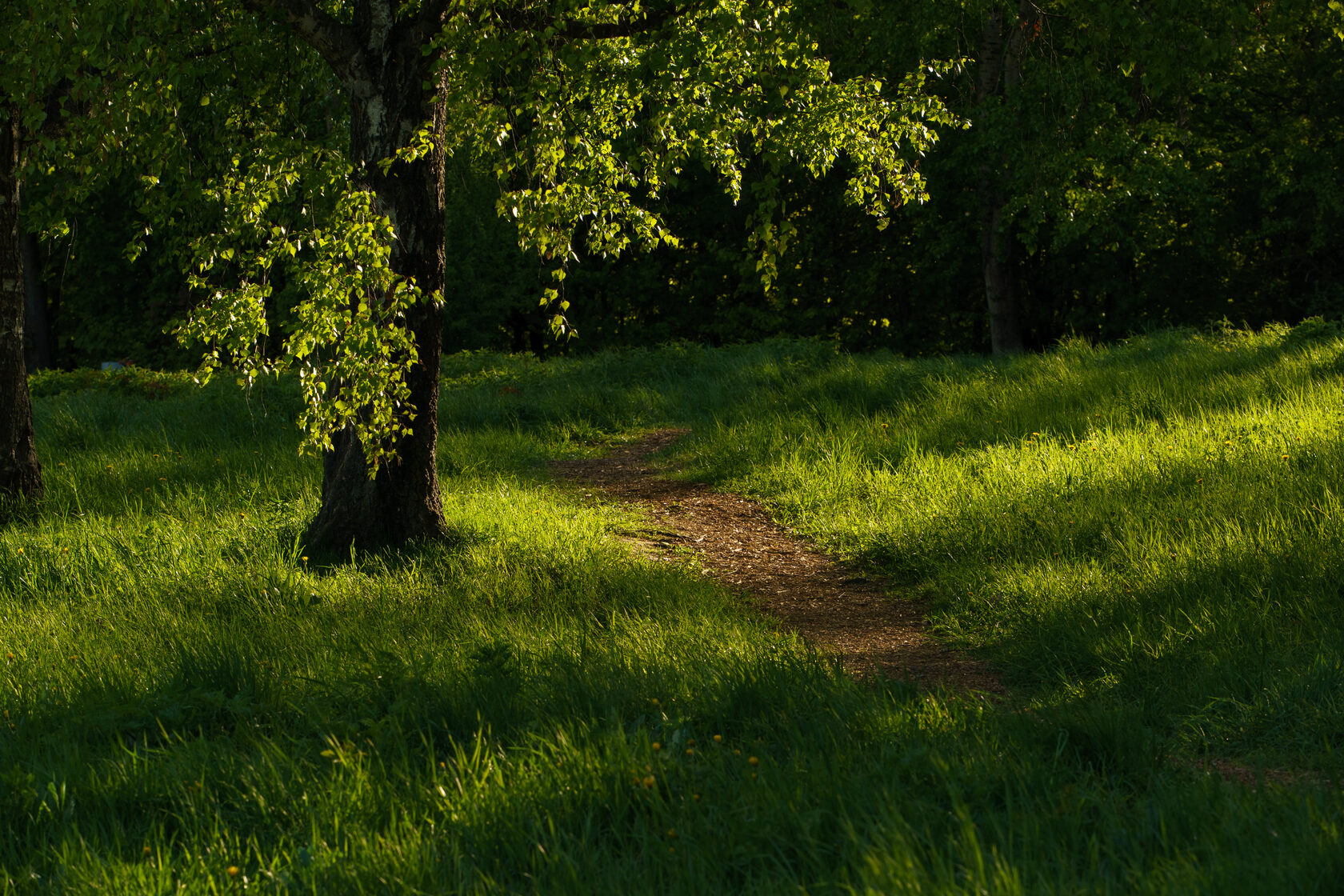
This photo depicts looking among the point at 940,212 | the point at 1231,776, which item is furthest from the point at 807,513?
the point at 940,212

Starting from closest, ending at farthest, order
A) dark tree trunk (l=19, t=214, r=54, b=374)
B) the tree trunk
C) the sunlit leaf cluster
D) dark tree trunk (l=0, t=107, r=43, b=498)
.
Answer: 1. the sunlit leaf cluster
2. the tree trunk
3. dark tree trunk (l=0, t=107, r=43, b=498)
4. dark tree trunk (l=19, t=214, r=54, b=374)

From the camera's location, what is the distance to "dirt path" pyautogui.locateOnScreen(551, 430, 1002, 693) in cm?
548

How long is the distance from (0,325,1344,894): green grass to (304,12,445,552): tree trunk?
280 mm

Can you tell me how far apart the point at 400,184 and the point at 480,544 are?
7.77 feet

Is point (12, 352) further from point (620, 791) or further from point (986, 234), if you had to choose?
point (986, 234)

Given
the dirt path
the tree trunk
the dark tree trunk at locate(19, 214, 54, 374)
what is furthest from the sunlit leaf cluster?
the dark tree trunk at locate(19, 214, 54, 374)

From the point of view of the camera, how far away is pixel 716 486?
9.88 metres

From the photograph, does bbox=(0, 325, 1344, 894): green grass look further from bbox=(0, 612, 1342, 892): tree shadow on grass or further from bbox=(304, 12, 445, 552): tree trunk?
bbox=(304, 12, 445, 552): tree trunk

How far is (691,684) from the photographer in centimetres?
438

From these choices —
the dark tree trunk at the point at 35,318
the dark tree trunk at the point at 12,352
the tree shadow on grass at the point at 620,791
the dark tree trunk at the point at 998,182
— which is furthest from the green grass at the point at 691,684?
the dark tree trunk at the point at 35,318

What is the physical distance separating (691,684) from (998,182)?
15.7m

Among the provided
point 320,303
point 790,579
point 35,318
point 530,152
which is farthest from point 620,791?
point 35,318

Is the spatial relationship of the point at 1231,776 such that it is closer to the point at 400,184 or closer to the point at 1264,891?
the point at 1264,891

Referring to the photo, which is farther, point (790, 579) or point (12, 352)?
point (12, 352)
